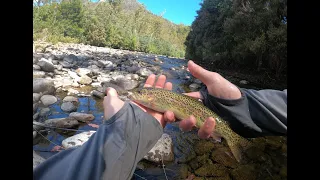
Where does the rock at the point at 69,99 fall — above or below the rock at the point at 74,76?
below

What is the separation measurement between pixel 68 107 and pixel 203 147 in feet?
9.75

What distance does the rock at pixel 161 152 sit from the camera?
350 cm

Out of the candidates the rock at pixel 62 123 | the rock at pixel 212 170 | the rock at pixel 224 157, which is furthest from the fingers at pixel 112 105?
the rock at pixel 62 123

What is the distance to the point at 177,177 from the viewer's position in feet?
11.1

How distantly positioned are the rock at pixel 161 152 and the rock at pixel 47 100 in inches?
116

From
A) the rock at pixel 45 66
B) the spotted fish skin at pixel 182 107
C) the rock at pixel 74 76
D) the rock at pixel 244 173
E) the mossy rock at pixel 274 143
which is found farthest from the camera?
the rock at pixel 45 66

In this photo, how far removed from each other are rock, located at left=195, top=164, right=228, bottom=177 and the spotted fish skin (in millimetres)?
1512

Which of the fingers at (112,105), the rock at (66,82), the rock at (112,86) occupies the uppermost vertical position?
the fingers at (112,105)

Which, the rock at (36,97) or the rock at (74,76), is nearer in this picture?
the rock at (36,97)

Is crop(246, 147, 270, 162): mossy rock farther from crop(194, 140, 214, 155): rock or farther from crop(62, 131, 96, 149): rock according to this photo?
crop(62, 131, 96, 149): rock

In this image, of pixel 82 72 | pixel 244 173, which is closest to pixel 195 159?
pixel 244 173

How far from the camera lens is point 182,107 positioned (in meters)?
2.07

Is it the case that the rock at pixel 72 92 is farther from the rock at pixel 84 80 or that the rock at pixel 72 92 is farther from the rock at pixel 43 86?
the rock at pixel 84 80
